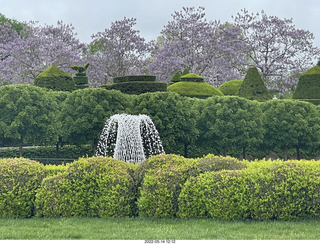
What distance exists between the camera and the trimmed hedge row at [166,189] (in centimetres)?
870

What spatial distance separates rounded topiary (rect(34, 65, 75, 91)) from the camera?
3195cm

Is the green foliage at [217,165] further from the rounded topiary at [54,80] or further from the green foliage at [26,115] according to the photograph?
the rounded topiary at [54,80]

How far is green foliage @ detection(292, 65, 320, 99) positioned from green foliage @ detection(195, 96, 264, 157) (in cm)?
748

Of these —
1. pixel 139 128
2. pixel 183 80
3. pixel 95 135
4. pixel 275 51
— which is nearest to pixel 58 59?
pixel 183 80

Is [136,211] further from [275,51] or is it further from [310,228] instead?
[275,51]

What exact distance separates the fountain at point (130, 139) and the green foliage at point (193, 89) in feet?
28.4

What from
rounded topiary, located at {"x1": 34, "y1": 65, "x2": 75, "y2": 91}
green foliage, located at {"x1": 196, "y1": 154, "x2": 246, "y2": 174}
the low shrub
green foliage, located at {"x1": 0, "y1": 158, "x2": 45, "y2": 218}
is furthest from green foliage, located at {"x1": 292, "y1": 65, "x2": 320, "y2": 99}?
green foliage, located at {"x1": 0, "y1": 158, "x2": 45, "y2": 218}

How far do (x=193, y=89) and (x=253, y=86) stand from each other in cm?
421

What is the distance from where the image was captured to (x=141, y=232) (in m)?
7.73

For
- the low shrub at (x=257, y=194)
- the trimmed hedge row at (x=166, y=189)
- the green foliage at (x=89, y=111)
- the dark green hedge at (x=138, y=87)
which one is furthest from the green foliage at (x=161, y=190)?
the dark green hedge at (x=138, y=87)

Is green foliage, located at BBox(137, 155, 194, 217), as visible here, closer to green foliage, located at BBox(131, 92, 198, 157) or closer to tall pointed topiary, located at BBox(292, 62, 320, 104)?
green foliage, located at BBox(131, 92, 198, 157)

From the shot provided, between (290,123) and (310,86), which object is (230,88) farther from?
(290,123)

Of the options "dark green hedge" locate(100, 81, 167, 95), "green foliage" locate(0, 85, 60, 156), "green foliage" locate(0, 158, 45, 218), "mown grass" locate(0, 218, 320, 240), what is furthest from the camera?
"dark green hedge" locate(100, 81, 167, 95)

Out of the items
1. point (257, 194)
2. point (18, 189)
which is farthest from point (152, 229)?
point (18, 189)
